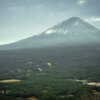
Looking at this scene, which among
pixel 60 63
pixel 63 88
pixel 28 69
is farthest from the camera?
pixel 60 63

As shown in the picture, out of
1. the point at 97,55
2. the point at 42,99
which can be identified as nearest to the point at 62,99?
the point at 42,99

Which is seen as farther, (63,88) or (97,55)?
(97,55)

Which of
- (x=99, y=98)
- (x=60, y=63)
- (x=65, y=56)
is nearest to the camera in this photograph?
(x=99, y=98)

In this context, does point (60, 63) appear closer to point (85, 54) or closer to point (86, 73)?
point (85, 54)

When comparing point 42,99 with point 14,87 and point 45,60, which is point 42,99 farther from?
point 45,60

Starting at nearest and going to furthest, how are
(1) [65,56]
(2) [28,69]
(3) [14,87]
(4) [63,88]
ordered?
(4) [63,88] → (3) [14,87] → (2) [28,69] → (1) [65,56]

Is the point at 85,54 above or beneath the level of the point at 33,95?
above

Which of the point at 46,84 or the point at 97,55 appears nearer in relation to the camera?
the point at 46,84

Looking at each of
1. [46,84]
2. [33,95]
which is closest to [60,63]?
[46,84]

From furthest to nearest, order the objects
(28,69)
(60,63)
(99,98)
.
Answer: (60,63), (28,69), (99,98)

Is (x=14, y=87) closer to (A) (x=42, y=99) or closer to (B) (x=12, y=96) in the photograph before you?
(B) (x=12, y=96)
